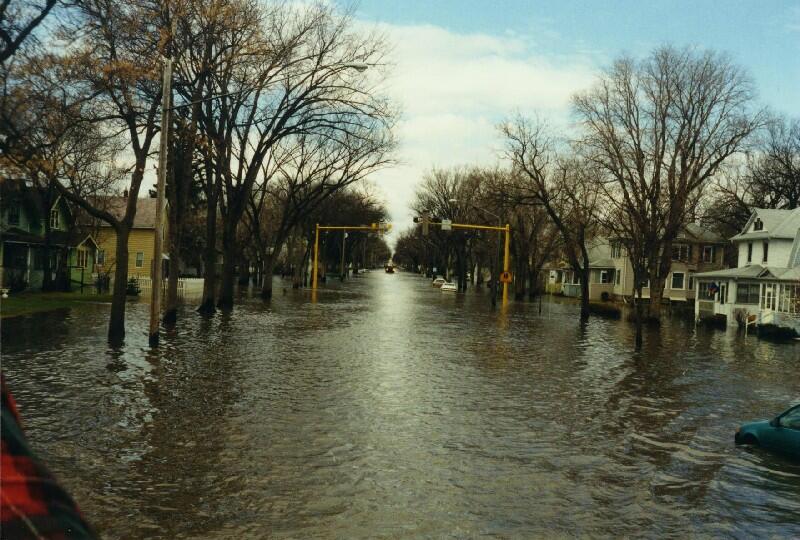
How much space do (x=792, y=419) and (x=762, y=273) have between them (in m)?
36.7

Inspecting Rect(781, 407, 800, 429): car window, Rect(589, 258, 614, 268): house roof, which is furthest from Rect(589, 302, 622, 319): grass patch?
Rect(781, 407, 800, 429): car window

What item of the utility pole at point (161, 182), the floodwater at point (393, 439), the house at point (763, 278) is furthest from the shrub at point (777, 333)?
the utility pole at point (161, 182)

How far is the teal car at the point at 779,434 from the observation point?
1120cm

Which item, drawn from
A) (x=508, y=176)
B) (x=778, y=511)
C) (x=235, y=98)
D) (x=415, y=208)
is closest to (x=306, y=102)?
(x=235, y=98)

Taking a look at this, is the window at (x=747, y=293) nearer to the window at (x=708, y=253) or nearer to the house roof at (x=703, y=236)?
the house roof at (x=703, y=236)

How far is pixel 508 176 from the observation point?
65938 mm

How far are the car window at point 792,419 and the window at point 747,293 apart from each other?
37564 millimetres

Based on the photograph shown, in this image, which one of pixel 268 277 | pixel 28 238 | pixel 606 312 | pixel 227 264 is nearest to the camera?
pixel 227 264

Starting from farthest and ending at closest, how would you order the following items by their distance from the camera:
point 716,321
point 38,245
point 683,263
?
1. point 683,263
2. point 716,321
3. point 38,245

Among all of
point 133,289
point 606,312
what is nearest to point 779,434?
point 606,312

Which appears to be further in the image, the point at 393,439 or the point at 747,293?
the point at 747,293

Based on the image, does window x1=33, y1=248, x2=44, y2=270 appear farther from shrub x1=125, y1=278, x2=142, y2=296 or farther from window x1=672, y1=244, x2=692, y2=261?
window x1=672, y1=244, x2=692, y2=261

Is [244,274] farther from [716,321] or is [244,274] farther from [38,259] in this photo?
[716,321]

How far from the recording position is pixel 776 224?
48.5 metres
